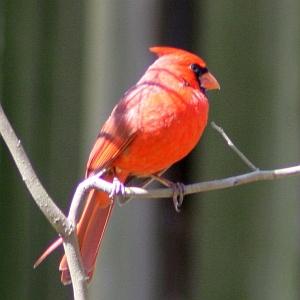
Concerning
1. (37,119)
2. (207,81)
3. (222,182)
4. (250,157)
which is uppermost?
(207,81)

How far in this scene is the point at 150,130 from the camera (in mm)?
1650

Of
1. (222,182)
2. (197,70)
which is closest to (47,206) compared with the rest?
(222,182)

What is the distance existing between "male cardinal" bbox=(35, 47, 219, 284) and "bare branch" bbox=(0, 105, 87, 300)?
34 cm

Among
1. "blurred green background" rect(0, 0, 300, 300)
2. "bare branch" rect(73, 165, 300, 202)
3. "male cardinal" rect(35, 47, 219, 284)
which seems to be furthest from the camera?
"blurred green background" rect(0, 0, 300, 300)

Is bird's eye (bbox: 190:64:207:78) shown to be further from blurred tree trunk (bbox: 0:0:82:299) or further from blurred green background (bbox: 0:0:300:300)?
blurred tree trunk (bbox: 0:0:82:299)

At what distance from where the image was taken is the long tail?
1.74 m

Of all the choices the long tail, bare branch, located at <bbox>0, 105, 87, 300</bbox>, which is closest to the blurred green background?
the long tail

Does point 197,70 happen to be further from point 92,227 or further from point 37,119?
point 37,119

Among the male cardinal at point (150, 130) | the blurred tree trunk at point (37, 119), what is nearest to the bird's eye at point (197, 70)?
the male cardinal at point (150, 130)

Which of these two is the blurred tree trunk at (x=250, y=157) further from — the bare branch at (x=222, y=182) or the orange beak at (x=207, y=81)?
the bare branch at (x=222, y=182)

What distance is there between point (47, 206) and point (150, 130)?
472 millimetres

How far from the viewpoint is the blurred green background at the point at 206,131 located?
2500 millimetres

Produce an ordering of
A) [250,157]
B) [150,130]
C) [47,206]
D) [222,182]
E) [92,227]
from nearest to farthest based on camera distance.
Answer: [47,206], [222,182], [150,130], [92,227], [250,157]

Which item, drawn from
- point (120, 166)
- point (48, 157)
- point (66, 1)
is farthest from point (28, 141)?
point (120, 166)
